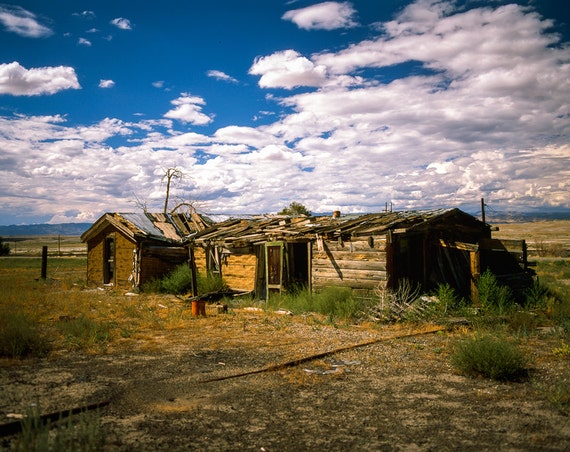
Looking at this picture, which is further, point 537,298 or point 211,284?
point 211,284

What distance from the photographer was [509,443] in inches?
172

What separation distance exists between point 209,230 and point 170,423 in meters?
14.4

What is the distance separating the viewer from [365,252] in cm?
1284

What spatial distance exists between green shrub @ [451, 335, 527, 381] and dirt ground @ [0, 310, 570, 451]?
170mm

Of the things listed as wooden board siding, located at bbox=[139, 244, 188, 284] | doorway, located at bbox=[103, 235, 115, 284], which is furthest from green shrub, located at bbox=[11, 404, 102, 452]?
doorway, located at bbox=[103, 235, 115, 284]

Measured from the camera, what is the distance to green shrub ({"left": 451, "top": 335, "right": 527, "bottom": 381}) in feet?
20.8

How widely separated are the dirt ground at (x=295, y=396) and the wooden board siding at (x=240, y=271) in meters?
7.18

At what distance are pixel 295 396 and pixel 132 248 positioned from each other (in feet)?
51.3

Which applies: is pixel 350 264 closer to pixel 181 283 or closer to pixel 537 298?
pixel 537 298

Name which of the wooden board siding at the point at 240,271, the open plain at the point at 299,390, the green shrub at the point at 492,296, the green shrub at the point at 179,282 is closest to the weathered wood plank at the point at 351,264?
the open plain at the point at 299,390

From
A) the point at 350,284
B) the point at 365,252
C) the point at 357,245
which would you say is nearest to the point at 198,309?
the point at 350,284

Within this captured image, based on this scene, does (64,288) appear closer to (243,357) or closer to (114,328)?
(114,328)

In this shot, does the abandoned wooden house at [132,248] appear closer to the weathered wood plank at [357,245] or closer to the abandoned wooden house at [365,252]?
the abandoned wooden house at [365,252]

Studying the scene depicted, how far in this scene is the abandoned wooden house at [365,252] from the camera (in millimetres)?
12617
